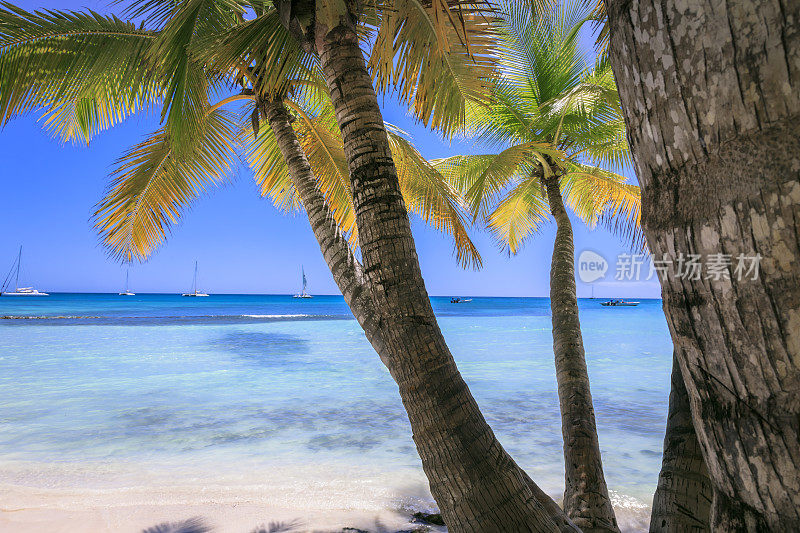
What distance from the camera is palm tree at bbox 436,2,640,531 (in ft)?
17.1

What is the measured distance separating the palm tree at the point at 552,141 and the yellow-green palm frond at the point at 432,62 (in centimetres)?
113

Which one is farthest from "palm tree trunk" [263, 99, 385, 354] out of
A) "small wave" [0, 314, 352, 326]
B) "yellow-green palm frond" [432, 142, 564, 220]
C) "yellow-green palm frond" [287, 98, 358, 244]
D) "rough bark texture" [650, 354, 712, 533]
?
"small wave" [0, 314, 352, 326]

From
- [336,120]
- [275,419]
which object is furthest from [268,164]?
[275,419]

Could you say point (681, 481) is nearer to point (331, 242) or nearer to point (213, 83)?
point (331, 242)

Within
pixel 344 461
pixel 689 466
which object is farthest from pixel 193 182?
pixel 689 466

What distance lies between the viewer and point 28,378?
13.5 metres

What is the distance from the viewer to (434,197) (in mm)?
4977

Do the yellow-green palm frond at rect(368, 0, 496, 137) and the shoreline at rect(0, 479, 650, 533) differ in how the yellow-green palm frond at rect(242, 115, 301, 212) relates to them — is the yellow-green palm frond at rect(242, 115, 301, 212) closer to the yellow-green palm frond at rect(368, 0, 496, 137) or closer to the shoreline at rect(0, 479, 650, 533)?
the yellow-green palm frond at rect(368, 0, 496, 137)

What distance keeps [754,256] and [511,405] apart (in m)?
11.5

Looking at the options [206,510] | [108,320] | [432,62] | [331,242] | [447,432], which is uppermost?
[432,62]

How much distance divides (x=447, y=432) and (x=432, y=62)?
104 inches

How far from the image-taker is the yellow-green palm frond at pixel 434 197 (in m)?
4.95

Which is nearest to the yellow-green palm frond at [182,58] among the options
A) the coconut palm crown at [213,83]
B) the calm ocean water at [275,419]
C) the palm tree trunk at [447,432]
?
the coconut palm crown at [213,83]

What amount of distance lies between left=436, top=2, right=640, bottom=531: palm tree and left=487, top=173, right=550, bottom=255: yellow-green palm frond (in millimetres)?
26
